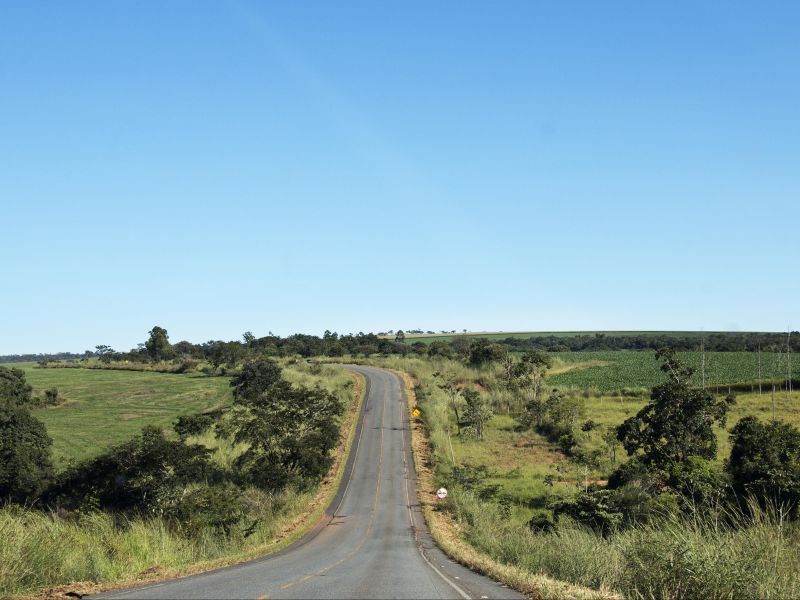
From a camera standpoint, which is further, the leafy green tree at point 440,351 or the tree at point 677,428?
the leafy green tree at point 440,351

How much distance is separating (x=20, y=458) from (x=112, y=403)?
2636 inches

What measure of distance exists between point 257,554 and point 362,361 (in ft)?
453

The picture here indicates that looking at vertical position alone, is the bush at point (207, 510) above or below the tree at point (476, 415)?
below

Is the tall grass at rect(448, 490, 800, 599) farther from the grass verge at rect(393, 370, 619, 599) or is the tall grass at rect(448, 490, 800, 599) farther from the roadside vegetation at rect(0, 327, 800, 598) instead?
the grass verge at rect(393, 370, 619, 599)

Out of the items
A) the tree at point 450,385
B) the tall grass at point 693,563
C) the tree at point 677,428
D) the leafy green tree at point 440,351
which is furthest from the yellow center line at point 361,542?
the leafy green tree at point 440,351

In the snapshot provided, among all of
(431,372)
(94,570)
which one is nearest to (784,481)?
(94,570)

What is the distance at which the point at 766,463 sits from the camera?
39062 millimetres

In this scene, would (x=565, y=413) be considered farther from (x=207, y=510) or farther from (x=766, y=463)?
(x=207, y=510)

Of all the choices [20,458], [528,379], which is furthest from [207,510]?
[528,379]

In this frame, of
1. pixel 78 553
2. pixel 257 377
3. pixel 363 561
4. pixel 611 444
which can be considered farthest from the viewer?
pixel 257 377

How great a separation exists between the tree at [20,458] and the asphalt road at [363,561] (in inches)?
975

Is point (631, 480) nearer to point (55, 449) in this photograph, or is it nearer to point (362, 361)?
point (55, 449)

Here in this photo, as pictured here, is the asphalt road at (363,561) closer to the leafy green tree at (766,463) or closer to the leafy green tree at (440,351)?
the leafy green tree at (766,463)

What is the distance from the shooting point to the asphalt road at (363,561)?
48.4 ft
